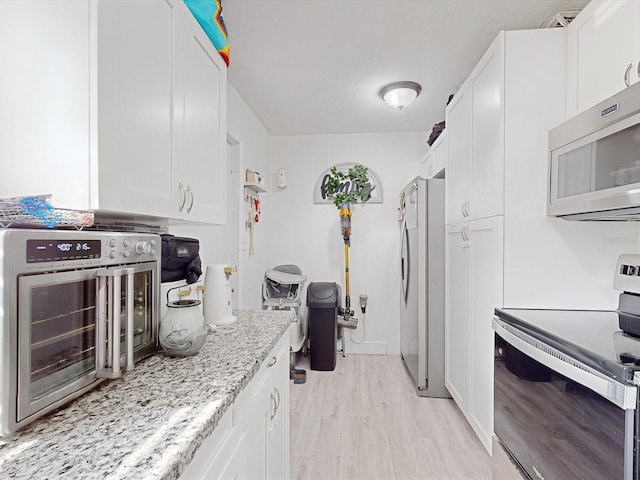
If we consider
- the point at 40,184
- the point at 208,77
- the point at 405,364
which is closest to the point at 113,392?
the point at 40,184

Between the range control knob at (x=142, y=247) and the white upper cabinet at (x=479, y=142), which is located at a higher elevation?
the white upper cabinet at (x=479, y=142)

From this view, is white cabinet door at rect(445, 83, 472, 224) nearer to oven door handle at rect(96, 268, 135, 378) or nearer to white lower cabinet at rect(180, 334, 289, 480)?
white lower cabinet at rect(180, 334, 289, 480)

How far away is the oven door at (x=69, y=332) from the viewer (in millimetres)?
637

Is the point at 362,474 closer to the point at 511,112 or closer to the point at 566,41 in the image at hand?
the point at 511,112

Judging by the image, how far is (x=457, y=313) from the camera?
2.26 meters

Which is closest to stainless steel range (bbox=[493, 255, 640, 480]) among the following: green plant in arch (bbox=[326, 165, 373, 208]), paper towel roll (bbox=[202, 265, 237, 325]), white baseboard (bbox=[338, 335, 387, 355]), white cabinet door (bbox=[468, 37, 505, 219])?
white cabinet door (bbox=[468, 37, 505, 219])

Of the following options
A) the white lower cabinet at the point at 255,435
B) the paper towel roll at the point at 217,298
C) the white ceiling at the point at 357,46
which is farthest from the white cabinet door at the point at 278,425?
the white ceiling at the point at 357,46

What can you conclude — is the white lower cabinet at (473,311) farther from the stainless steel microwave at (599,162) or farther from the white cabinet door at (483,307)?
the stainless steel microwave at (599,162)

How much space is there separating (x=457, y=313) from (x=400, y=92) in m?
1.70

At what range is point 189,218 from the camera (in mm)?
A: 1266

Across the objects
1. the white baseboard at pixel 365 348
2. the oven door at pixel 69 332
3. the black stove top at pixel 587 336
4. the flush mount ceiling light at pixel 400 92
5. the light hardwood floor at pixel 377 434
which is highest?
the flush mount ceiling light at pixel 400 92

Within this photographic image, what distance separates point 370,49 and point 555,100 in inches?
43.2

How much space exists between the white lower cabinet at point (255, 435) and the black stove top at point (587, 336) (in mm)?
1023

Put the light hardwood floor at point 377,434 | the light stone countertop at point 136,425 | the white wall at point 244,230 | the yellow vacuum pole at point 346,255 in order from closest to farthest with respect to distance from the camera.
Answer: the light stone countertop at point 136,425, the light hardwood floor at point 377,434, the white wall at point 244,230, the yellow vacuum pole at point 346,255
